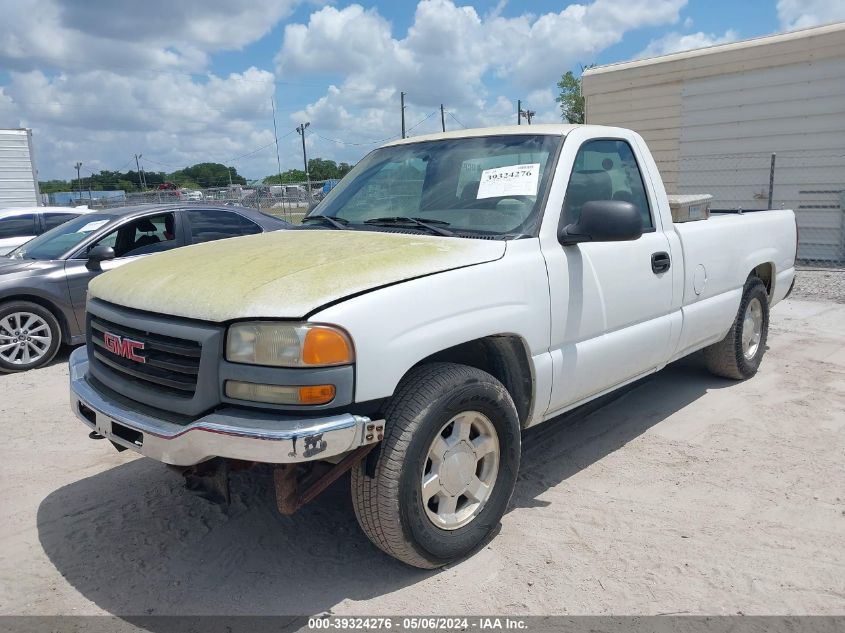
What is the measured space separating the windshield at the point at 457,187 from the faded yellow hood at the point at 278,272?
27cm

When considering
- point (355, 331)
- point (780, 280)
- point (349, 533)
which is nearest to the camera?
point (355, 331)

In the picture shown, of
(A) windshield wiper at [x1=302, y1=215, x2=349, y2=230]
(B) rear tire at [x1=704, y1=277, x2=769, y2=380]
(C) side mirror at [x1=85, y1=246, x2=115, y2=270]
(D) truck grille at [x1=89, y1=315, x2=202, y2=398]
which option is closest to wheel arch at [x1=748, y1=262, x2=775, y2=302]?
(B) rear tire at [x1=704, y1=277, x2=769, y2=380]

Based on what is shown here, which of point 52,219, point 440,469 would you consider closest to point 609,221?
point 440,469

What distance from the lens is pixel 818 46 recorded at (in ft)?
33.9

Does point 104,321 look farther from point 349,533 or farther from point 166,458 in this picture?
point 349,533

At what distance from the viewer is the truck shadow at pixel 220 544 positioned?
2.87m

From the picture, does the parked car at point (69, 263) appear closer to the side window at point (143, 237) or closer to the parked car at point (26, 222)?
the side window at point (143, 237)

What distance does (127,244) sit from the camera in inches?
286

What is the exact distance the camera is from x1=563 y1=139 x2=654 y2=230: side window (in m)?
3.68

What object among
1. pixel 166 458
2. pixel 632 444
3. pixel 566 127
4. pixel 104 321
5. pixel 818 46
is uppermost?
pixel 818 46

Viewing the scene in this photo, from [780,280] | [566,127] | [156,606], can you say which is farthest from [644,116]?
[156,606]

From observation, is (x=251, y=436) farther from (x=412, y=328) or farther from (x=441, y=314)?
(x=441, y=314)

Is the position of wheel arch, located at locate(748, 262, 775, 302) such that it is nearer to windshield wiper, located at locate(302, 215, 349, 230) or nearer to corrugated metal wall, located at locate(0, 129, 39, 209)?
windshield wiper, located at locate(302, 215, 349, 230)

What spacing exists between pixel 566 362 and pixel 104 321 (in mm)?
2223
